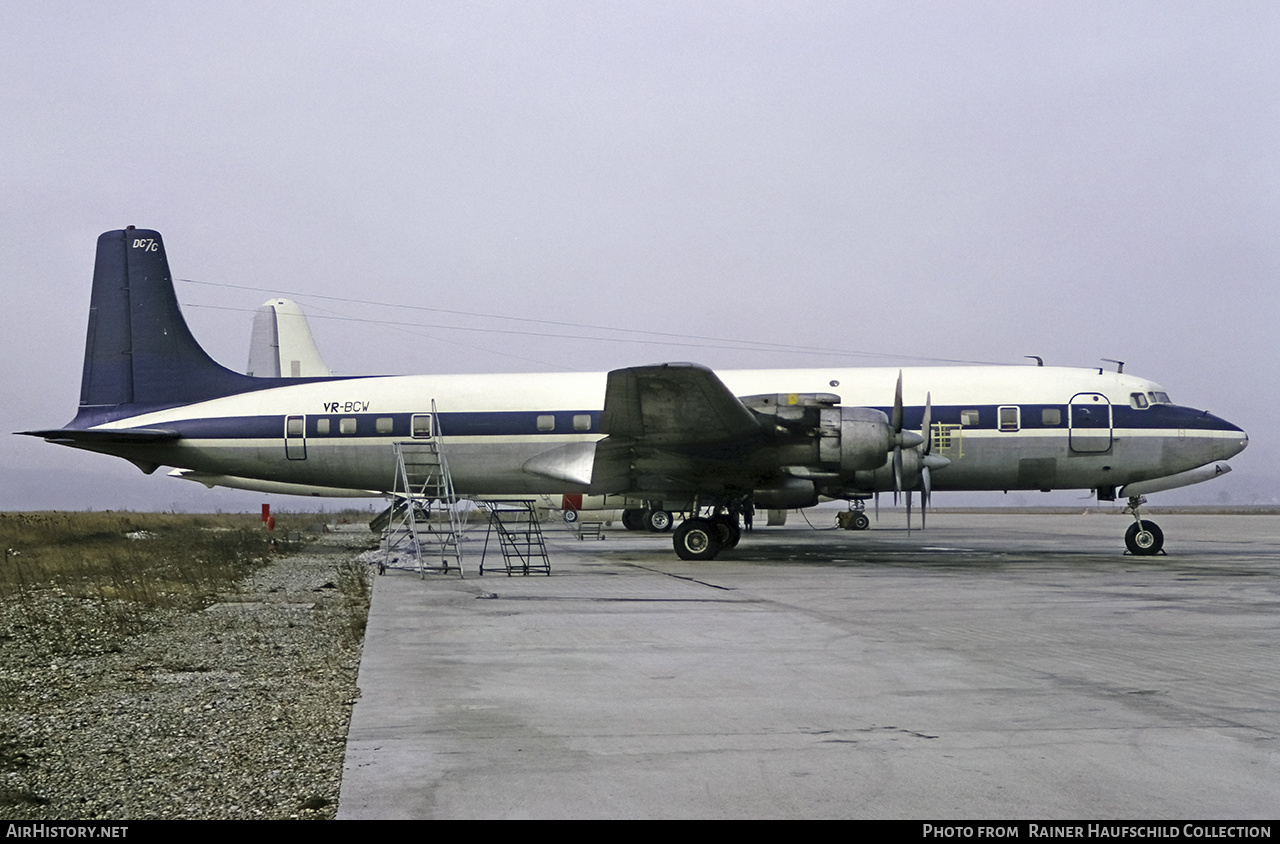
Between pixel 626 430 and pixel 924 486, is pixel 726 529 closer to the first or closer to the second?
pixel 626 430

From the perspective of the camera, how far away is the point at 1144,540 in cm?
2070

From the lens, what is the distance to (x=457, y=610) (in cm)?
1162

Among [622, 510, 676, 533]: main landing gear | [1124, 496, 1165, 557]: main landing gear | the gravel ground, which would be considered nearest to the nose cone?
[1124, 496, 1165, 557]: main landing gear

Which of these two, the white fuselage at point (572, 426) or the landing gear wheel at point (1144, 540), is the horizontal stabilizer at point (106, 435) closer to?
the white fuselage at point (572, 426)

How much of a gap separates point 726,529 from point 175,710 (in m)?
14.7

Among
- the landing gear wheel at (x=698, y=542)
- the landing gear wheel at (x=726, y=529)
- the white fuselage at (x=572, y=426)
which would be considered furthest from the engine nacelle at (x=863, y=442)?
the landing gear wheel at (x=698, y=542)

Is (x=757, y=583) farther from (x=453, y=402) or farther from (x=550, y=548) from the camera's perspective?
(x=550, y=548)

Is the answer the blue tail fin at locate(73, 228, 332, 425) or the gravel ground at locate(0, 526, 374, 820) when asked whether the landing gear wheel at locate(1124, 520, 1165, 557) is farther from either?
the blue tail fin at locate(73, 228, 332, 425)

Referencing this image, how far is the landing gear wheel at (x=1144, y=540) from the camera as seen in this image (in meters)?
20.6

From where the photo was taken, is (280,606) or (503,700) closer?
(503,700)

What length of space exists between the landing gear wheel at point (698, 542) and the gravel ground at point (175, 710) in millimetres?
8694

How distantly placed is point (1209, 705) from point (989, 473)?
15.5 m

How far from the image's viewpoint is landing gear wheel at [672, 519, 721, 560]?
19.6 m
